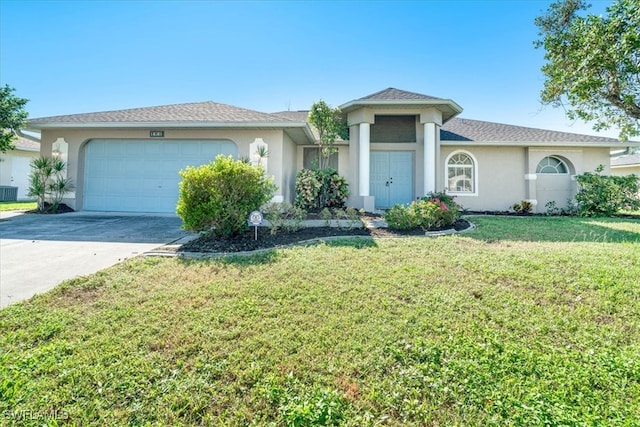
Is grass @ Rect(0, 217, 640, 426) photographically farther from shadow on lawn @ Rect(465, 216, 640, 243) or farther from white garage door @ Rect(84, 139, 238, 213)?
white garage door @ Rect(84, 139, 238, 213)

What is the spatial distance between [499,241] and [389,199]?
628 cm

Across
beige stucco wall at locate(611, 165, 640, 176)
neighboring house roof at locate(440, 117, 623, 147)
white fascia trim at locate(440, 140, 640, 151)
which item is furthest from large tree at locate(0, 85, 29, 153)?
beige stucco wall at locate(611, 165, 640, 176)

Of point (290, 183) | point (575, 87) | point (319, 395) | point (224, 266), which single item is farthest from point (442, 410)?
point (290, 183)

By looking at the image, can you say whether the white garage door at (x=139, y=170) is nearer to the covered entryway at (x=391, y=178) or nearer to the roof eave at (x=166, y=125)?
the roof eave at (x=166, y=125)

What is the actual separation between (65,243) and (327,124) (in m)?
8.59

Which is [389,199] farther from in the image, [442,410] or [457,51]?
[442,410]

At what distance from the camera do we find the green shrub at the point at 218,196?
19.8 feet

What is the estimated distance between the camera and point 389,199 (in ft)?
41.3

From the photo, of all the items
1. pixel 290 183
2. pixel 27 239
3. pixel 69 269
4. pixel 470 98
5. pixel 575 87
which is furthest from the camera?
pixel 470 98

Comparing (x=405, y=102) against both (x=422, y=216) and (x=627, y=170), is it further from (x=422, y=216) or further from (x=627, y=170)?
(x=627, y=170)

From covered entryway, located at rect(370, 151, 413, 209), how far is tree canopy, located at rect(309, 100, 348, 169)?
67.9 inches

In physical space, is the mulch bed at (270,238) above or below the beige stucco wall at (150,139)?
below

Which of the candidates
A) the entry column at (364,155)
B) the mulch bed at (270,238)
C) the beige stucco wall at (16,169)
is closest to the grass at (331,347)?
the mulch bed at (270,238)

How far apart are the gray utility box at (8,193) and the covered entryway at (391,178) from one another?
2046 centimetres
